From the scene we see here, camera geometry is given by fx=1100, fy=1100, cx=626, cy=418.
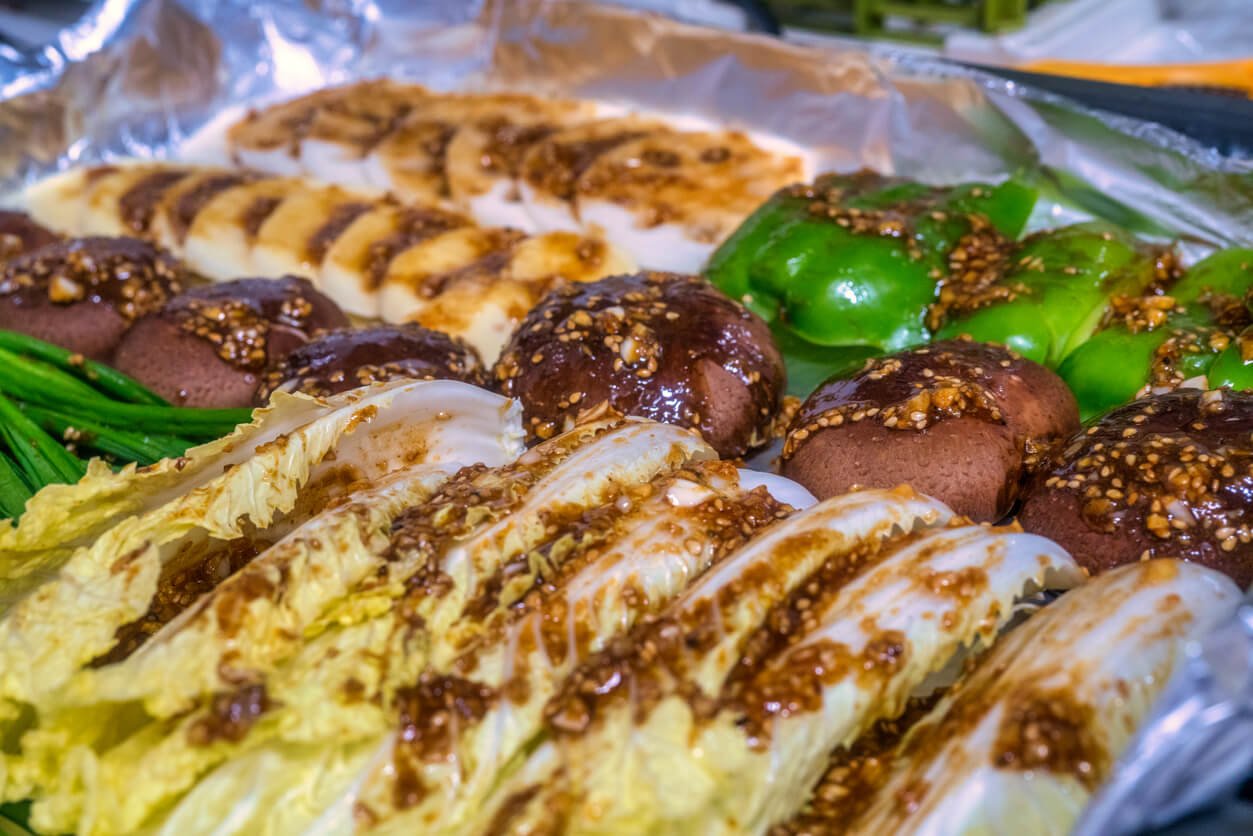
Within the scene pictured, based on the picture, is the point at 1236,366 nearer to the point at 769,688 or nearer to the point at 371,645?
the point at 769,688

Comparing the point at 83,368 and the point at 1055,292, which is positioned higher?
the point at 1055,292

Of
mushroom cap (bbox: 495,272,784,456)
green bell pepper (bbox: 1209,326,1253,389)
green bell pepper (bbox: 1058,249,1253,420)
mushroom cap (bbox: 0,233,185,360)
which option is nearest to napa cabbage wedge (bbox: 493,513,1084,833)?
mushroom cap (bbox: 495,272,784,456)

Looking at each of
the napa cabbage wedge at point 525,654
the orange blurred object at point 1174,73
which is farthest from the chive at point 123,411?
the orange blurred object at point 1174,73

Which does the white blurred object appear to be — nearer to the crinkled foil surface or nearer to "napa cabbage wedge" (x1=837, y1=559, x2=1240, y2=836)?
the crinkled foil surface

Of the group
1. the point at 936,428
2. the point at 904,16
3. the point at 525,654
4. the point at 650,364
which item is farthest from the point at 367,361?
the point at 904,16

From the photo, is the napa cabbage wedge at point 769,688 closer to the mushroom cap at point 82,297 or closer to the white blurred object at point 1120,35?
the mushroom cap at point 82,297
